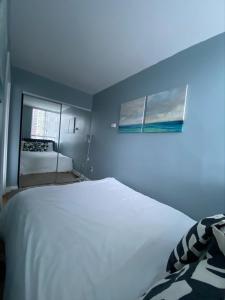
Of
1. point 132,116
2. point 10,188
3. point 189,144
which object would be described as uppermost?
point 132,116

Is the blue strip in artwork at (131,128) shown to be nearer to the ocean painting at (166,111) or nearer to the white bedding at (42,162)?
the ocean painting at (166,111)

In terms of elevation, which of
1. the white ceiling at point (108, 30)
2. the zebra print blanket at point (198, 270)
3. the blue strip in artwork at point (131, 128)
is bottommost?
the zebra print blanket at point (198, 270)

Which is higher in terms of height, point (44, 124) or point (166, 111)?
point (166, 111)

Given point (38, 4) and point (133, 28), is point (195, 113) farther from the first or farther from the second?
point (38, 4)

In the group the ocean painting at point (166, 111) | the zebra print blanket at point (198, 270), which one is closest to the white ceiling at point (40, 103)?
the ocean painting at point (166, 111)

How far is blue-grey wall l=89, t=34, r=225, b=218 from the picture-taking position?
160cm

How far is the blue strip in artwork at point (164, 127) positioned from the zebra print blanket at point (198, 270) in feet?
4.74

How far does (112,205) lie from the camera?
57.7 inches

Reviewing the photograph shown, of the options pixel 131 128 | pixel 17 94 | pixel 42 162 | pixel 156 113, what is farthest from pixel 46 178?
pixel 156 113

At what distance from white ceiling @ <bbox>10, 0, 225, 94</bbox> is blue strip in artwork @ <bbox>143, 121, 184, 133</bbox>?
909mm

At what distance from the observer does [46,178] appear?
11.7 feet

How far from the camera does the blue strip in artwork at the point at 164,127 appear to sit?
6.31 feet

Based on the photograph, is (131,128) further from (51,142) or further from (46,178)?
(46,178)

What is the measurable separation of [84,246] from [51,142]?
9.96 ft
